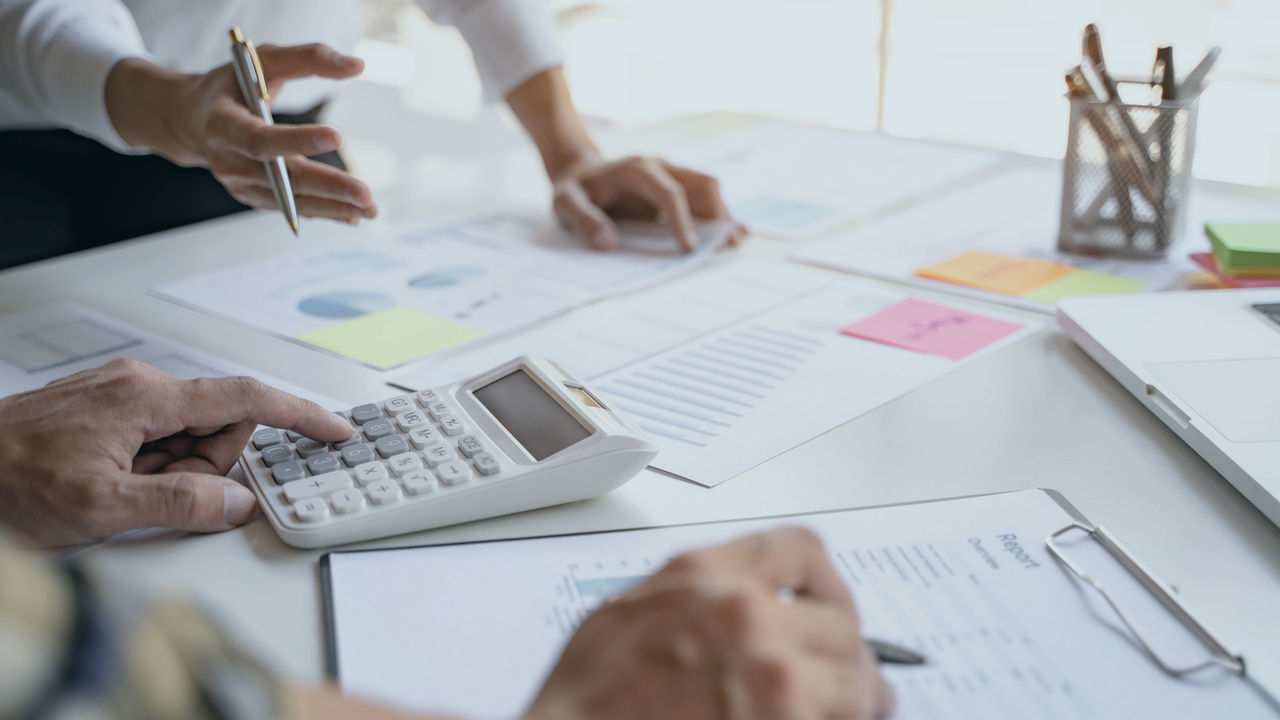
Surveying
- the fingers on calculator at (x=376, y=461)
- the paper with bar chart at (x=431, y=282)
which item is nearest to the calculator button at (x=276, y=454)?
the fingers on calculator at (x=376, y=461)

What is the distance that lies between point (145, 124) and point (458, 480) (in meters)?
0.62

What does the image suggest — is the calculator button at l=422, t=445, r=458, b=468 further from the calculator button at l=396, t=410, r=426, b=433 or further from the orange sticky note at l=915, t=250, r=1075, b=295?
the orange sticky note at l=915, t=250, r=1075, b=295

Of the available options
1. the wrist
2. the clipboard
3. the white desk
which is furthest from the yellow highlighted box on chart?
the wrist

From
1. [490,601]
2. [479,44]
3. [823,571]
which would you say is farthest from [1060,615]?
[479,44]

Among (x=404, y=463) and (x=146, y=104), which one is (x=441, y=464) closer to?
(x=404, y=463)

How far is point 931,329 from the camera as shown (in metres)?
0.80

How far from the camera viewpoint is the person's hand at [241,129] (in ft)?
2.63

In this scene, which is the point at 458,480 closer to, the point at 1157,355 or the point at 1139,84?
the point at 1157,355

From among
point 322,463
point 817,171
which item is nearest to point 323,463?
point 322,463

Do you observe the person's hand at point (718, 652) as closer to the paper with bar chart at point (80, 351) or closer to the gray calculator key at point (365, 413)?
the gray calculator key at point (365, 413)

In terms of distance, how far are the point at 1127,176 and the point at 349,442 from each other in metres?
0.74

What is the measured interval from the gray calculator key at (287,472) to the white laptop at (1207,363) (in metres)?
0.50

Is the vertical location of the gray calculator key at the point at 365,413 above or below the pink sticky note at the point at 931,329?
above

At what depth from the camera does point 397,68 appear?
4.54m
